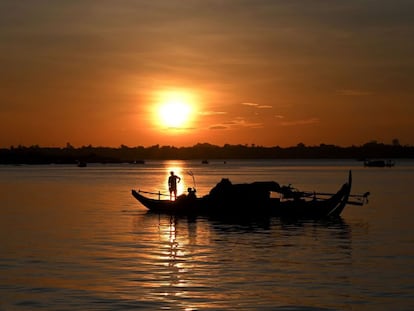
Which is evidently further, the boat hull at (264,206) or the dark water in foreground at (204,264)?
the boat hull at (264,206)

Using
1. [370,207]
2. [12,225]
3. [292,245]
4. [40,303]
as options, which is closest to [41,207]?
[12,225]

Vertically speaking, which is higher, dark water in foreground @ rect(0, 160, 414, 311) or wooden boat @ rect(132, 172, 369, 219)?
wooden boat @ rect(132, 172, 369, 219)

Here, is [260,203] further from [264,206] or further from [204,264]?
[204,264]

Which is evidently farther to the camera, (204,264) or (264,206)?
(264,206)

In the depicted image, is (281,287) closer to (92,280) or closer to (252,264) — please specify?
(252,264)

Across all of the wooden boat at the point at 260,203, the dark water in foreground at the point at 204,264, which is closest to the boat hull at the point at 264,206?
the wooden boat at the point at 260,203

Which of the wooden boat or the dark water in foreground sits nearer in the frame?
the dark water in foreground

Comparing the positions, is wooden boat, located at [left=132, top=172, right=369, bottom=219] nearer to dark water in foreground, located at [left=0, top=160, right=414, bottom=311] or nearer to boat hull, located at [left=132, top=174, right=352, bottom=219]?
boat hull, located at [left=132, top=174, right=352, bottom=219]

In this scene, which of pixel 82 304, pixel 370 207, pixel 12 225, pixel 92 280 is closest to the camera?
pixel 82 304

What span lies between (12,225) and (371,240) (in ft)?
74.2

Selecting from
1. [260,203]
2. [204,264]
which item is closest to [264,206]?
[260,203]

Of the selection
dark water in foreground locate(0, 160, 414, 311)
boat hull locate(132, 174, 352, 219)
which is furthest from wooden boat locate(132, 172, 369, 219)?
dark water in foreground locate(0, 160, 414, 311)

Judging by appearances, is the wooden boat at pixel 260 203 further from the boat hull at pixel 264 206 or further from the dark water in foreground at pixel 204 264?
the dark water in foreground at pixel 204 264

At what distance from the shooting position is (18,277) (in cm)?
2442
